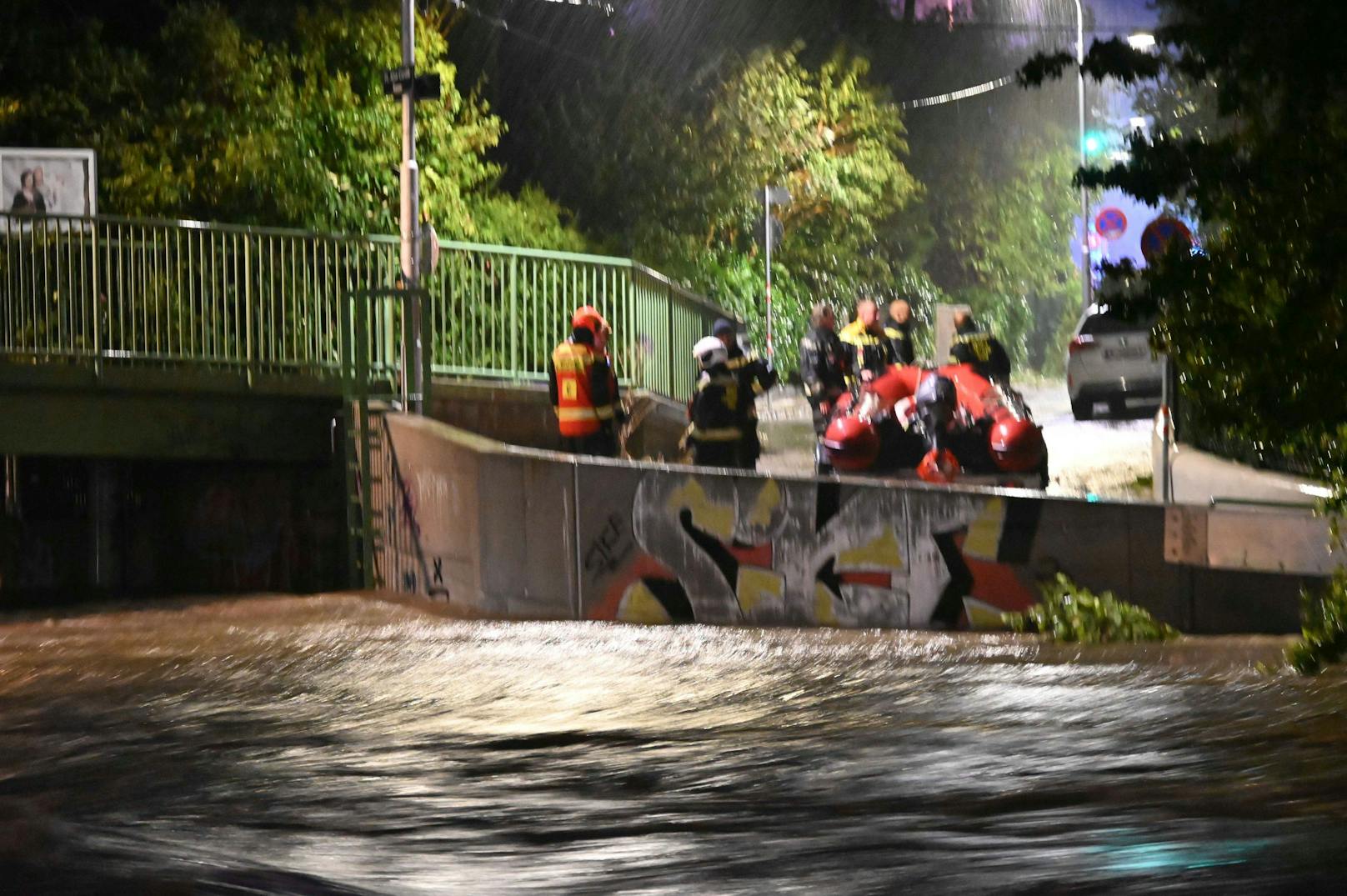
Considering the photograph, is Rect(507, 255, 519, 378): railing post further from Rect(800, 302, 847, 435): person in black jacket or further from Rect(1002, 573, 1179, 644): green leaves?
Rect(1002, 573, 1179, 644): green leaves

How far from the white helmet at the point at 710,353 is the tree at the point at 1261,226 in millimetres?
5622

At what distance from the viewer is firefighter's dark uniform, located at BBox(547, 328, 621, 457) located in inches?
619

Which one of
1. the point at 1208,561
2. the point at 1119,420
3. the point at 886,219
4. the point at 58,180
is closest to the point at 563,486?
the point at 1208,561

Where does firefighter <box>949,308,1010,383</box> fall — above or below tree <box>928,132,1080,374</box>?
below

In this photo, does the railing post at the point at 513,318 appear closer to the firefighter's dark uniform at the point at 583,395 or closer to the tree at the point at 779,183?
the firefighter's dark uniform at the point at 583,395

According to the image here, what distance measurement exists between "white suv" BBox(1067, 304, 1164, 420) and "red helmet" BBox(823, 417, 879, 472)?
11.5 meters

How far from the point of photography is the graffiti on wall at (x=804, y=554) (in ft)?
38.7

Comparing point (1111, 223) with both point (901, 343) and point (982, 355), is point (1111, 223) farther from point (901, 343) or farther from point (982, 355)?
point (982, 355)

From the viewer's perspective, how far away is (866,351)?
19.3 metres

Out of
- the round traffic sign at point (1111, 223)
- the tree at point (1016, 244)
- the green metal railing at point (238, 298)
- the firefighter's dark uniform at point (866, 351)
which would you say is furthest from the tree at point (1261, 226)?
the tree at point (1016, 244)

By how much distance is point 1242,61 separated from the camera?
10148 mm

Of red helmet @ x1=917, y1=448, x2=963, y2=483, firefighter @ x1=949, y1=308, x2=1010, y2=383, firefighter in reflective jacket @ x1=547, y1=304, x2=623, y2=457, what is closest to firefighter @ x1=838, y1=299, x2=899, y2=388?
firefighter @ x1=949, y1=308, x2=1010, y2=383

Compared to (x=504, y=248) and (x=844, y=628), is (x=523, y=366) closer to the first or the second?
(x=504, y=248)

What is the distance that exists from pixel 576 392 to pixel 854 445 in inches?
97.6
